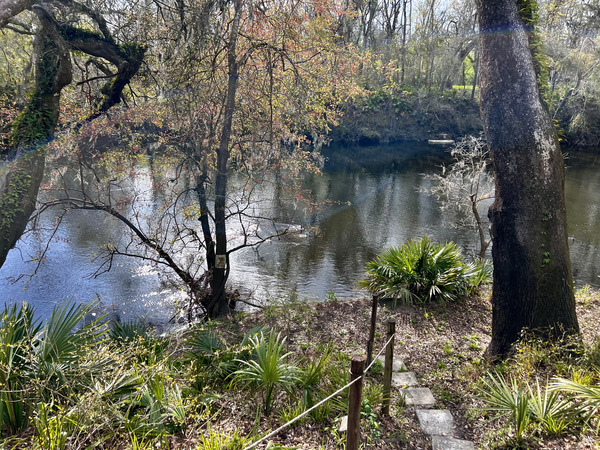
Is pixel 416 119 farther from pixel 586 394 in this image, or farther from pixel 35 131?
pixel 586 394

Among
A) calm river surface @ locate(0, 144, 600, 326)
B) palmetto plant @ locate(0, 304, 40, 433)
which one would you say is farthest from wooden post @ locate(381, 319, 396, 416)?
calm river surface @ locate(0, 144, 600, 326)

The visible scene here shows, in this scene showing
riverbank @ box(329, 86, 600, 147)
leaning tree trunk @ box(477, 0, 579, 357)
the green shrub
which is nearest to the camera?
leaning tree trunk @ box(477, 0, 579, 357)

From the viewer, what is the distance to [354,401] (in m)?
2.39

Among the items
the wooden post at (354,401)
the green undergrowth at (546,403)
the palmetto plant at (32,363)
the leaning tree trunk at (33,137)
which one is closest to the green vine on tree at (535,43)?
the green undergrowth at (546,403)

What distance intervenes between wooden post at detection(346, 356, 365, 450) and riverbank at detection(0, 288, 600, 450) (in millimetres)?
989

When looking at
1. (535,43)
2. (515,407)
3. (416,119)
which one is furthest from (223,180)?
(416,119)

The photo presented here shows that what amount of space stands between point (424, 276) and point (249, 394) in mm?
4788

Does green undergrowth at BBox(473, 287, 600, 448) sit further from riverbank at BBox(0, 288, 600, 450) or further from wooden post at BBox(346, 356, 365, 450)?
wooden post at BBox(346, 356, 365, 450)

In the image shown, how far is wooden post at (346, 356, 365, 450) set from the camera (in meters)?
2.34

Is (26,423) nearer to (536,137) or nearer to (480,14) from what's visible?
(536,137)

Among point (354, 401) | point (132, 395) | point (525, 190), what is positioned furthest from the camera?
point (525, 190)

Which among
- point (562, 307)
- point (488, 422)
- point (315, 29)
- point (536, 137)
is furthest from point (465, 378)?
point (315, 29)

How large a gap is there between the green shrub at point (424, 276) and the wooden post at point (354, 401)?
17.2 feet

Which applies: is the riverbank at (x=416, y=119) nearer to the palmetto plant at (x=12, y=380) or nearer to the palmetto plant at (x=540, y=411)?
the palmetto plant at (x=540, y=411)
